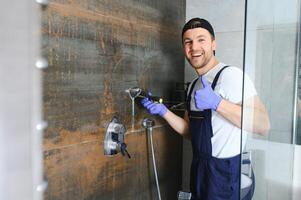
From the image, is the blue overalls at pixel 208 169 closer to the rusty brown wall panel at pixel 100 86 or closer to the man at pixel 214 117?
the man at pixel 214 117

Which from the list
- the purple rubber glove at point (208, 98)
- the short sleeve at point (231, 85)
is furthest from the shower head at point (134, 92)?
the short sleeve at point (231, 85)

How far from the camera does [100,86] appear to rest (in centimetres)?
126

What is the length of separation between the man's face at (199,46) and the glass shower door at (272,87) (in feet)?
1.01

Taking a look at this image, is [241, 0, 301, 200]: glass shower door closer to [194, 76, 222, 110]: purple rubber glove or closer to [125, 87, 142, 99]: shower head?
[194, 76, 222, 110]: purple rubber glove

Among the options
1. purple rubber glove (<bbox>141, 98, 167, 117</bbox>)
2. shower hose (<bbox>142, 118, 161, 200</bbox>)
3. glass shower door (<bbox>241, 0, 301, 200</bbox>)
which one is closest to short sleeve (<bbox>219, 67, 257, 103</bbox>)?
glass shower door (<bbox>241, 0, 301, 200</bbox>)

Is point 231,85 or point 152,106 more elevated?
point 231,85

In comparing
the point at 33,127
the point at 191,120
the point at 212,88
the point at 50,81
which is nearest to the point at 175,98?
the point at 191,120

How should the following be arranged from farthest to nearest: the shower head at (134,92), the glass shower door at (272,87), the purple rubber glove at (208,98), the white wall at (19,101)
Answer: the shower head at (134,92)
the purple rubber glove at (208,98)
the glass shower door at (272,87)
the white wall at (19,101)

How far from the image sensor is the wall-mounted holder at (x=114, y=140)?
131 cm

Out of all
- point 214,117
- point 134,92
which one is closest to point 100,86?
point 134,92

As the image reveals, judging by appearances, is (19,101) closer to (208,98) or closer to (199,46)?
(208,98)

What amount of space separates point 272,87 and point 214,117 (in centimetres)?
30

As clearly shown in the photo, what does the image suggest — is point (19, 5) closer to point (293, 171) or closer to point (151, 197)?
point (151, 197)

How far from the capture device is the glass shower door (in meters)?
1.19
